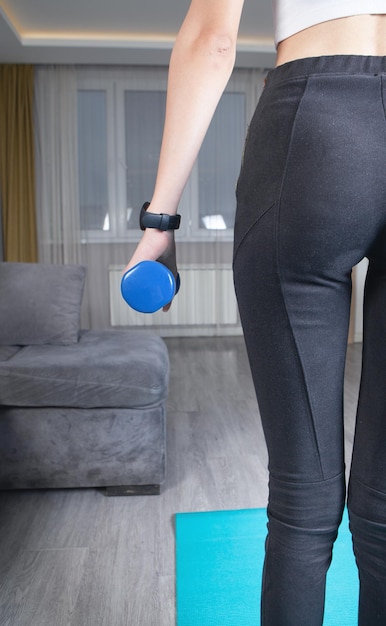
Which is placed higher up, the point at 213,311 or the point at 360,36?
the point at 360,36

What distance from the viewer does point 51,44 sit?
15.0 ft

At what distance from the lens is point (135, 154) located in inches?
206

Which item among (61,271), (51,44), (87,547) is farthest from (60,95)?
(87,547)

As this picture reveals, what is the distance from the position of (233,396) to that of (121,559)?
175 cm

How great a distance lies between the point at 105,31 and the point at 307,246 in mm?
4709

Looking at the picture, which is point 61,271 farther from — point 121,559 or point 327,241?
point 327,241

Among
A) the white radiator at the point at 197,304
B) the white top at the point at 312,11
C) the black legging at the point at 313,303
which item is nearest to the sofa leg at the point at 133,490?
the black legging at the point at 313,303

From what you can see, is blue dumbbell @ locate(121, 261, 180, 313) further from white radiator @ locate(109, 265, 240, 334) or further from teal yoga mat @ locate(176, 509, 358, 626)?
white radiator @ locate(109, 265, 240, 334)

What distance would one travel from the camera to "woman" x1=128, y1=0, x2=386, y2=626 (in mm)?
554

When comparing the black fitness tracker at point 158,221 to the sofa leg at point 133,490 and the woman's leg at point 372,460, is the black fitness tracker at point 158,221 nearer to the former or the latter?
the woman's leg at point 372,460

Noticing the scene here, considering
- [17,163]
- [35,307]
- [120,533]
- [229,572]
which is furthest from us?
[17,163]

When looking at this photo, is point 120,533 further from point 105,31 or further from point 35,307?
point 105,31

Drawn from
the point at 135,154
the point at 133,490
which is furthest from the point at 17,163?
the point at 133,490

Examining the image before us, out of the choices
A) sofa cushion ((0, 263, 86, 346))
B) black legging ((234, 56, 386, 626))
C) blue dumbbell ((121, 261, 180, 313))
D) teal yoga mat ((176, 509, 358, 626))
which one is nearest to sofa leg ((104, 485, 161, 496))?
teal yoga mat ((176, 509, 358, 626))
